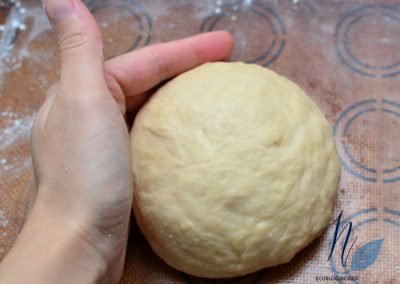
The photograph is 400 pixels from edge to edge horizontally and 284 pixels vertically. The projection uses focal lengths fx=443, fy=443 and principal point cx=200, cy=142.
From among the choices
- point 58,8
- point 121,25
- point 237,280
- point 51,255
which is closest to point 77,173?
point 51,255

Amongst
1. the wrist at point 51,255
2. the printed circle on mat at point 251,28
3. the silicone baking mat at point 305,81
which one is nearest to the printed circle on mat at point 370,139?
the silicone baking mat at point 305,81

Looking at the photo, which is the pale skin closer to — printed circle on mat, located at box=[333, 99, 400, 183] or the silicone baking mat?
the silicone baking mat

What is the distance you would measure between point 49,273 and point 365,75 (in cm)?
133

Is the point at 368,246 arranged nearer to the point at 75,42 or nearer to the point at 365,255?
the point at 365,255

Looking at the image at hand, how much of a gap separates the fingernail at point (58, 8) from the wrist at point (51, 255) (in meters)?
0.52

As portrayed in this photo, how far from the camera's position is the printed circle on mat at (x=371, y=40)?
1.73 m

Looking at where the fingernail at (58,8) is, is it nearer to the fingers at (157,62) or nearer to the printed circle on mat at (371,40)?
the fingers at (157,62)

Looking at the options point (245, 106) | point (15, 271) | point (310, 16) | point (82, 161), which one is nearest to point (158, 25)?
point (310, 16)

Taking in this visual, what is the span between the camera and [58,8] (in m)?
1.19

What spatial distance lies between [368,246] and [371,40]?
0.83 m

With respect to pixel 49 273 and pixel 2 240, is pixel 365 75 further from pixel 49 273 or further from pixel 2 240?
pixel 2 240

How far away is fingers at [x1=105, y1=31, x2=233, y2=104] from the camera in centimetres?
149

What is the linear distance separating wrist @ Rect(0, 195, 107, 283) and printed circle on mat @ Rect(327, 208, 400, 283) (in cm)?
77

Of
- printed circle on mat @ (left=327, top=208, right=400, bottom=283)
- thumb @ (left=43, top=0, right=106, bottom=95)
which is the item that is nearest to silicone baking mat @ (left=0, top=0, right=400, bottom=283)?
printed circle on mat @ (left=327, top=208, right=400, bottom=283)
